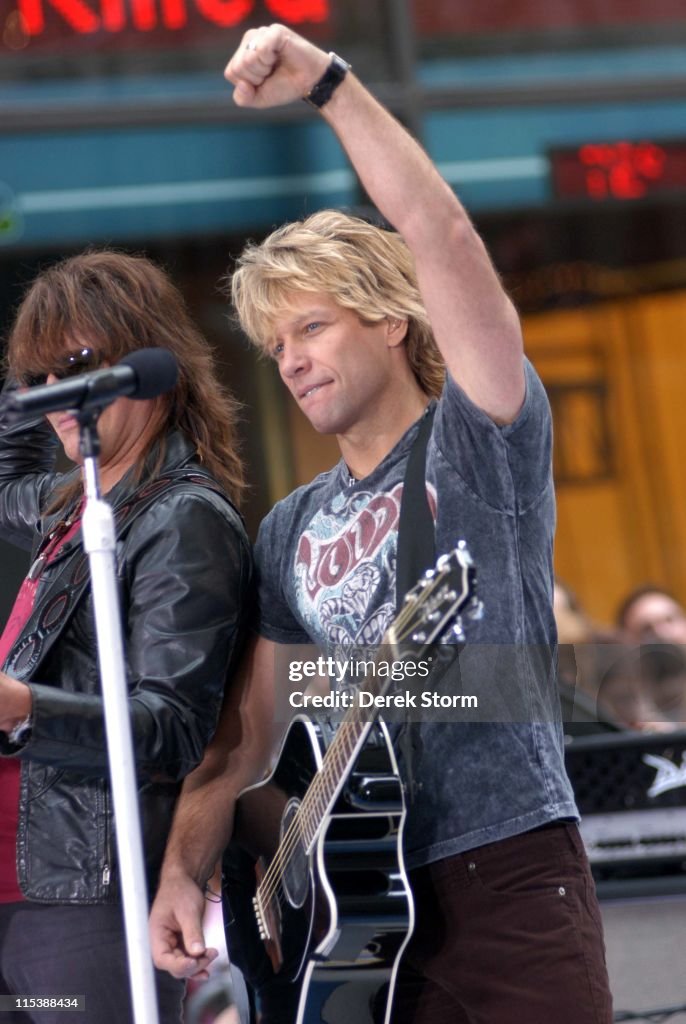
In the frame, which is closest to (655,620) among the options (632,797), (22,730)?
(632,797)

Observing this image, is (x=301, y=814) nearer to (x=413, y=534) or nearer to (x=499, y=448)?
(x=413, y=534)

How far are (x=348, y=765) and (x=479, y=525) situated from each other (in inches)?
14.3

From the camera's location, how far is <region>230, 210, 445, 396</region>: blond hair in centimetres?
221

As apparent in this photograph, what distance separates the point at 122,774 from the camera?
5.68ft

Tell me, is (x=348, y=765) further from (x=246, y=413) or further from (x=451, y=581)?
(x=246, y=413)

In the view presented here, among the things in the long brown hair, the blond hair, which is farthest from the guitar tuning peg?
the long brown hair

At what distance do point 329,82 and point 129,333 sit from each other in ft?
1.93

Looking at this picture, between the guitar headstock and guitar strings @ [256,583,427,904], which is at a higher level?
the guitar headstock

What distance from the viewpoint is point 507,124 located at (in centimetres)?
646

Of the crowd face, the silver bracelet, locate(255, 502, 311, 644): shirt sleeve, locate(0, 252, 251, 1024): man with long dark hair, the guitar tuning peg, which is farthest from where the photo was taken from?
the crowd face

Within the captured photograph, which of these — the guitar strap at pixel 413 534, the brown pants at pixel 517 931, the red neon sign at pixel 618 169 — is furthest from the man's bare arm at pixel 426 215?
the red neon sign at pixel 618 169

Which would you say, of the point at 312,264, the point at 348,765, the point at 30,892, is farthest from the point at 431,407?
the point at 30,892

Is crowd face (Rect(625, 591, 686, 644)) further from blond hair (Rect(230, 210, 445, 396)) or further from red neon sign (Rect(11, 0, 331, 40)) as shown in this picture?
blond hair (Rect(230, 210, 445, 396))

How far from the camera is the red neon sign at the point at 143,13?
608cm
